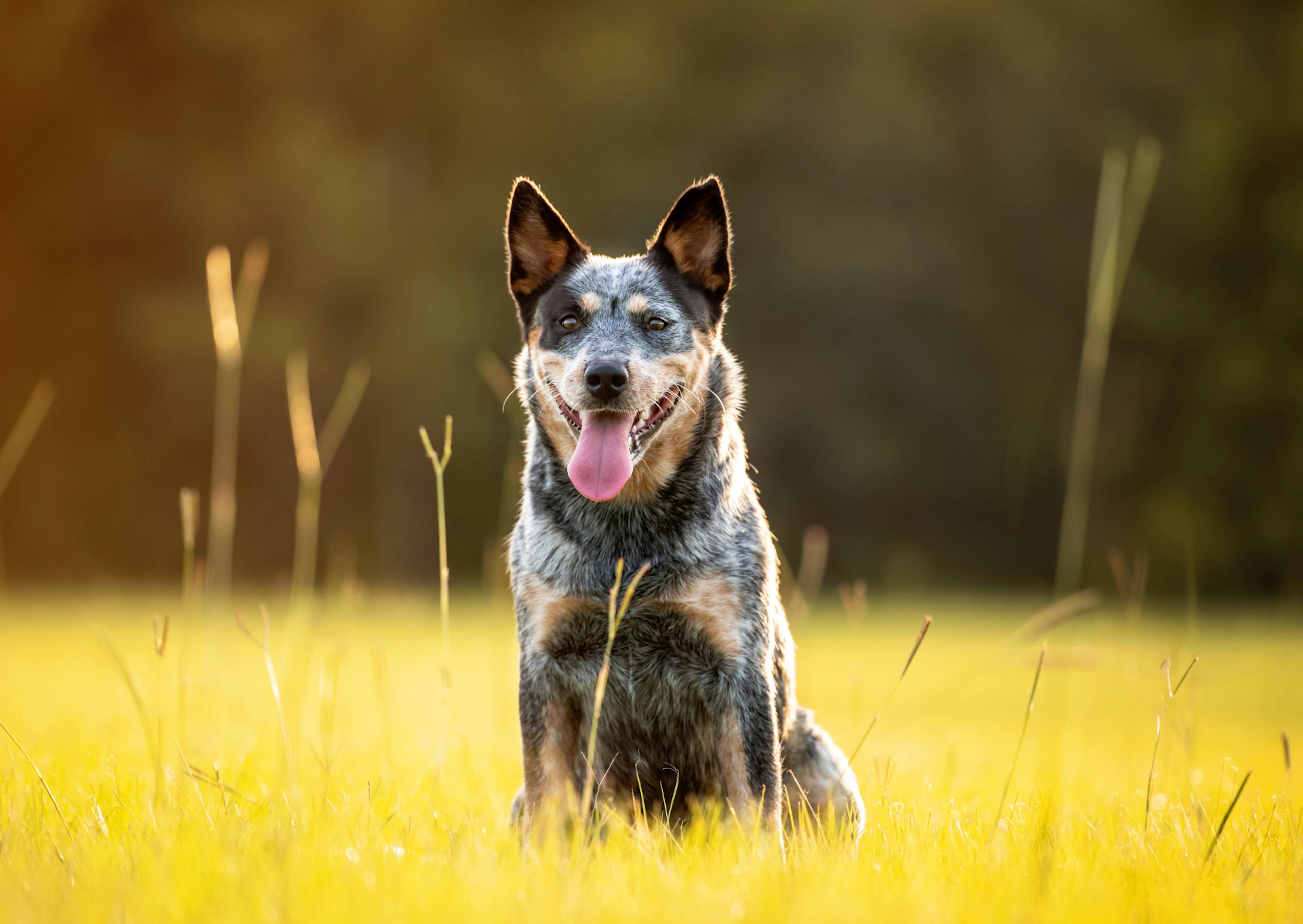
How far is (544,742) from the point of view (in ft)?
9.72

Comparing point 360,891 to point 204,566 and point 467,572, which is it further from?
point 467,572

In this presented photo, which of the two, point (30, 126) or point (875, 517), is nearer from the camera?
point (30, 126)

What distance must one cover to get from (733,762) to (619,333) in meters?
1.41

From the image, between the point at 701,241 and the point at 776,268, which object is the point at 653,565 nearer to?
the point at 701,241

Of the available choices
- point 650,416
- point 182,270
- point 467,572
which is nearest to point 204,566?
point 650,416

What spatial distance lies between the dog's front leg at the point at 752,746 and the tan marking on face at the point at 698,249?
1438mm

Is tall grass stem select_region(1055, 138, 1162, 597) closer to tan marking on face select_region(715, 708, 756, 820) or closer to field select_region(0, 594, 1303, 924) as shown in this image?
field select_region(0, 594, 1303, 924)

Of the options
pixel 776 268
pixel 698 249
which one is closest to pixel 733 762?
pixel 698 249

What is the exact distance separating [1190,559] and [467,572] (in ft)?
49.4

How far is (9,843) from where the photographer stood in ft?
8.00

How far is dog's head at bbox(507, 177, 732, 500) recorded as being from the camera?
3.12 m

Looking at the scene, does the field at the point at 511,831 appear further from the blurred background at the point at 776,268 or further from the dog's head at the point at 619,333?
the blurred background at the point at 776,268

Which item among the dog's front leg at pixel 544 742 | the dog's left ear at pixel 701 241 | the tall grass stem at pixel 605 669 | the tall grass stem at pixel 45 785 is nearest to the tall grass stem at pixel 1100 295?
the tall grass stem at pixel 605 669

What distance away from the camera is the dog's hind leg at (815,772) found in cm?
311
